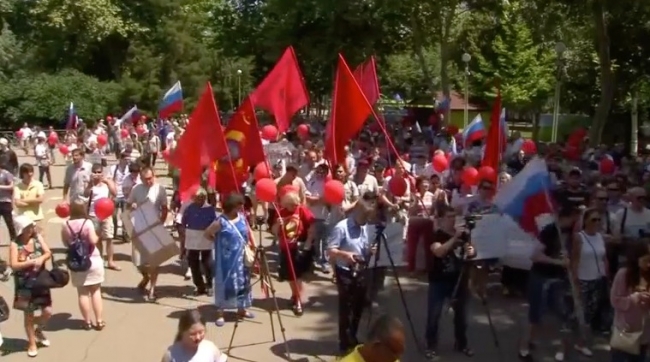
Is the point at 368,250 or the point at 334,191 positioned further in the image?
the point at 334,191

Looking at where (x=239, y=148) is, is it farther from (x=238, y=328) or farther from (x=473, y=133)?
(x=473, y=133)

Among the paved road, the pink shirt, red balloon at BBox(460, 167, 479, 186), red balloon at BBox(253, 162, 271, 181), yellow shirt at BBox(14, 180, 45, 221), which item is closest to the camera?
the pink shirt

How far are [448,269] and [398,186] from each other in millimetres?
4085

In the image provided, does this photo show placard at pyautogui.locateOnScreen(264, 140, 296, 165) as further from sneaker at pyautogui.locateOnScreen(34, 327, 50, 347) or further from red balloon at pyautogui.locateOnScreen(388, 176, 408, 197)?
sneaker at pyautogui.locateOnScreen(34, 327, 50, 347)

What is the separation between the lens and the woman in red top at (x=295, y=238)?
32.8ft

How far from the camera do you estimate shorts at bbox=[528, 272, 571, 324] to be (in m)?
8.25

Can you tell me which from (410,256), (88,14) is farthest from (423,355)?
(88,14)

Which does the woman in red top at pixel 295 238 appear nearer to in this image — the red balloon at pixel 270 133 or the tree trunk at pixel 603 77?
the red balloon at pixel 270 133

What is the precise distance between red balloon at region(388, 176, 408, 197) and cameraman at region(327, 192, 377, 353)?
375 centimetres

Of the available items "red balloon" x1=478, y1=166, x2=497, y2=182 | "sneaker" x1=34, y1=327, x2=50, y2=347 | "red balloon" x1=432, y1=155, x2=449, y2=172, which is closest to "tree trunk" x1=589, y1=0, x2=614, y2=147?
"red balloon" x1=432, y1=155, x2=449, y2=172

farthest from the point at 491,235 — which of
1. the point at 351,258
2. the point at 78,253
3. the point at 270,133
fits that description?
the point at 270,133

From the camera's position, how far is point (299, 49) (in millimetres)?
38844

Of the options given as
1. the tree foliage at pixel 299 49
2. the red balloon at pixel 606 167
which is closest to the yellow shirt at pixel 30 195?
the red balloon at pixel 606 167

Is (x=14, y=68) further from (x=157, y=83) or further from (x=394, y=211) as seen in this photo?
(x=394, y=211)
